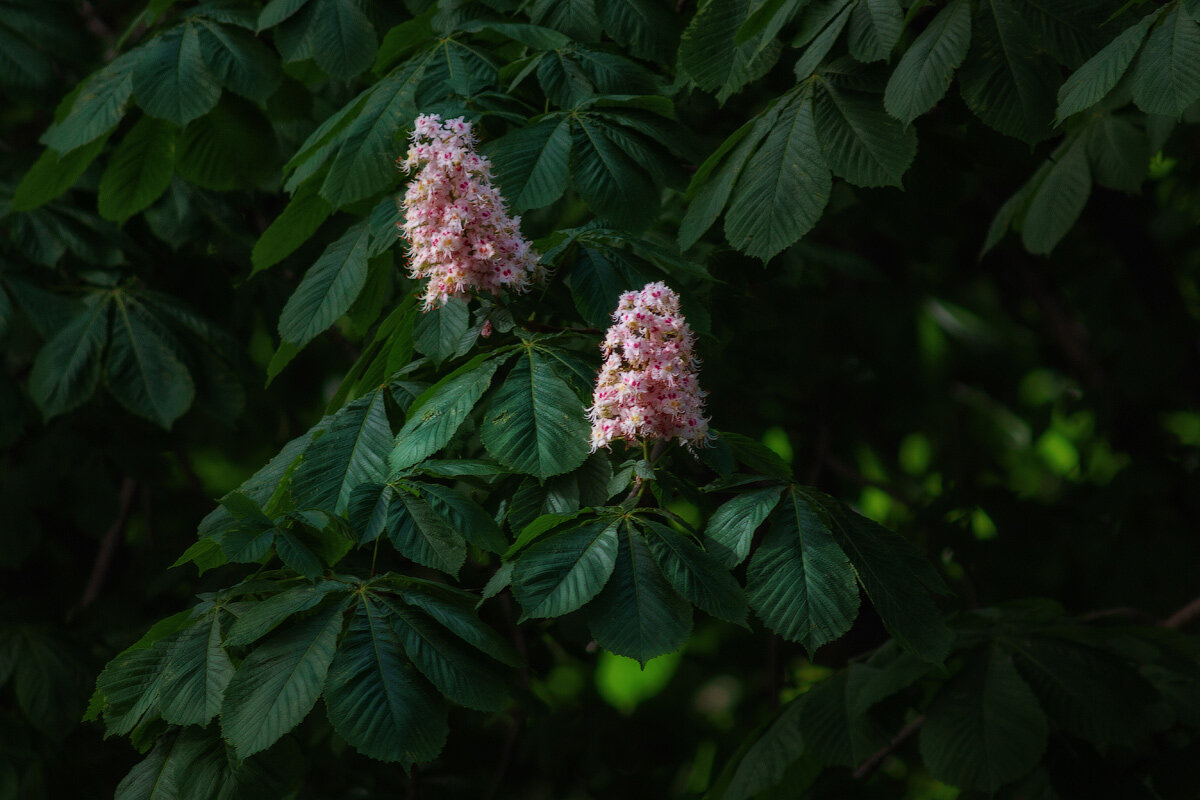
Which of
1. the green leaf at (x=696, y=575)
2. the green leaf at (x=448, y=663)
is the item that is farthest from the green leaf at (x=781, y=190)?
the green leaf at (x=448, y=663)

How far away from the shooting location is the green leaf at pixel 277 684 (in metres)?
1.58

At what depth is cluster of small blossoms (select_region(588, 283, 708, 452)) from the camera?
67.5 inches

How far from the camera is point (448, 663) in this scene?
166 centimetres

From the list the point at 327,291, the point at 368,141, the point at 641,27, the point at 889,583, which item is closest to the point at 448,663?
the point at 889,583

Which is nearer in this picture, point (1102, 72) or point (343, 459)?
point (1102, 72)

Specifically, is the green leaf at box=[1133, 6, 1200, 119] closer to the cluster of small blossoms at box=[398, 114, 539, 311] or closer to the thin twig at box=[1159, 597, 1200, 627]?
the cluster of small blossoms at box=[398, 114, 539, 311]

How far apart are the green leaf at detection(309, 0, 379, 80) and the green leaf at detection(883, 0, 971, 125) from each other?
1.34 meters

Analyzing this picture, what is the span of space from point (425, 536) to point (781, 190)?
928mm

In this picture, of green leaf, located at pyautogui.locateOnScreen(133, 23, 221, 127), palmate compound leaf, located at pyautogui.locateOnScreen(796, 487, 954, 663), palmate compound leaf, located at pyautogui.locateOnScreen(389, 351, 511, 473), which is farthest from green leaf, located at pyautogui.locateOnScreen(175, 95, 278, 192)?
palmate compound leaf, located at pyautogui.locateOnScreen(796, 487, 954, 663)

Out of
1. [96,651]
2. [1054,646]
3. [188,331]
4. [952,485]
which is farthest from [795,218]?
[96,651]

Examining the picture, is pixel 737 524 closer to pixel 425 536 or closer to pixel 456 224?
pixel 425 536

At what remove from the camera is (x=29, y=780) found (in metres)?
3.70

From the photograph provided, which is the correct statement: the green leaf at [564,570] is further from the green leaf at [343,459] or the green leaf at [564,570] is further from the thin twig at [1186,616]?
the thin twig at [1186,616]

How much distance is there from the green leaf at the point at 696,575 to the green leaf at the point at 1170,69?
1.01 meters
